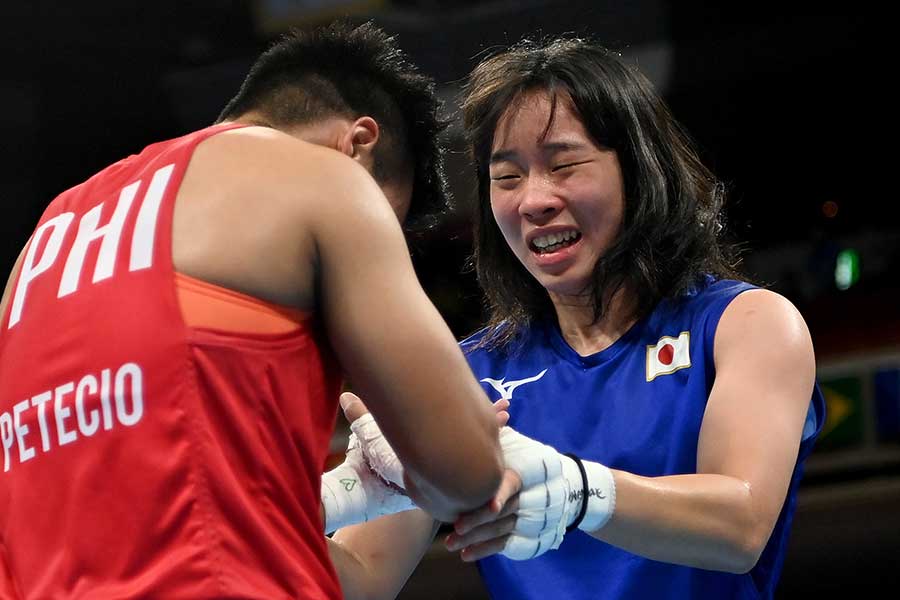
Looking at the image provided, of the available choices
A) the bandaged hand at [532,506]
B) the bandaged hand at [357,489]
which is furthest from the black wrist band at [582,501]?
the bandaged hand at [357,489]

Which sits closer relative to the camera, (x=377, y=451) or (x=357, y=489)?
(x=377, y=451)

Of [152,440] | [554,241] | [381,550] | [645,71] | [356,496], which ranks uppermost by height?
[152,440]

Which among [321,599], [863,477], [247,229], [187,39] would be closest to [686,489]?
[321,599]

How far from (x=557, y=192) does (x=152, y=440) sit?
0.87 m

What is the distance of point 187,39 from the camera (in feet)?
21.7

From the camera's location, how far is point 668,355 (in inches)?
70.6

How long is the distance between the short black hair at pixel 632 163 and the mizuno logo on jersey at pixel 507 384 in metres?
Answer: 0.09

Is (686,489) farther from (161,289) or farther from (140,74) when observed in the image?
(140,74)

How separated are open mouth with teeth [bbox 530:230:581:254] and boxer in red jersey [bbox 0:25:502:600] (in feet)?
→ 2.08

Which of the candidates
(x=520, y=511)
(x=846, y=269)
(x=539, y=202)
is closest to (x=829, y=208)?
(x=846, y=269)

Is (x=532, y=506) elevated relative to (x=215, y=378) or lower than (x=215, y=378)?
lower

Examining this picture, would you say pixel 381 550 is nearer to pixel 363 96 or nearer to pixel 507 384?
pixel 507 384

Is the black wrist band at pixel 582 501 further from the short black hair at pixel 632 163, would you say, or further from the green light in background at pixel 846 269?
the green light in background at pixel 846 269

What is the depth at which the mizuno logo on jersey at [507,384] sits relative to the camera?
193 centimetres
